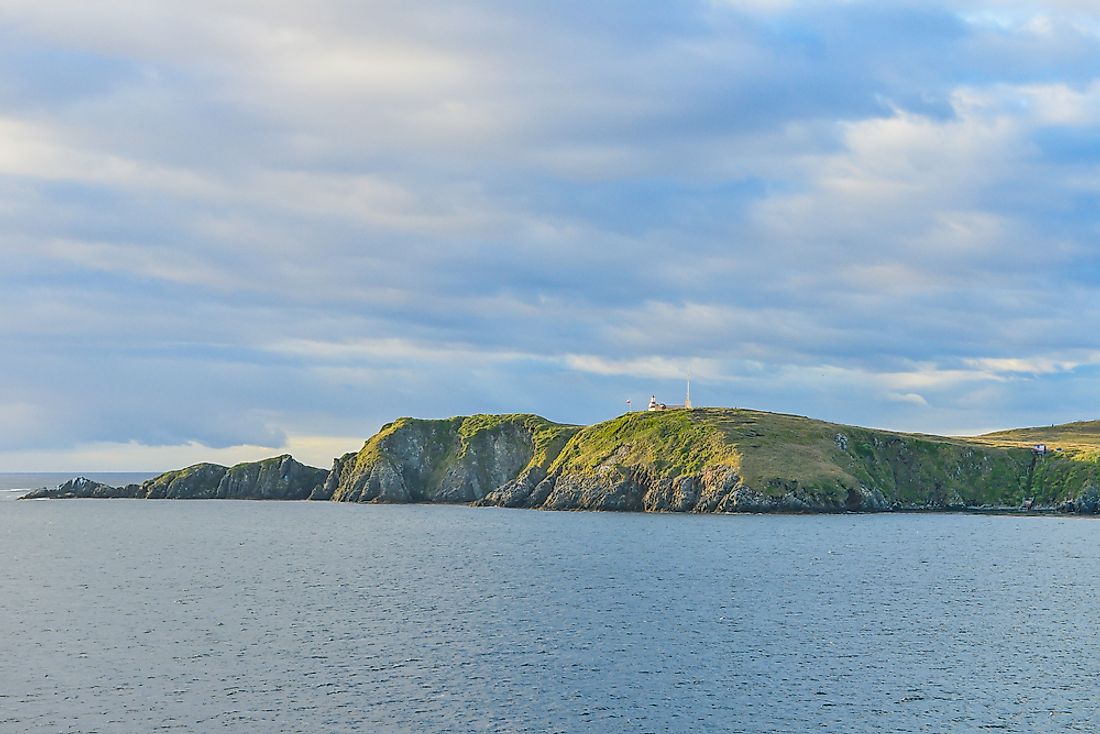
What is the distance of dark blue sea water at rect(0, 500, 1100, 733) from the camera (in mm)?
65125

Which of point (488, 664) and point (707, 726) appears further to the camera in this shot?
point (488, 664)

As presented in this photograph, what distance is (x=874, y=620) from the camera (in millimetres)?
98625

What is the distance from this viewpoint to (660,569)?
136 meters

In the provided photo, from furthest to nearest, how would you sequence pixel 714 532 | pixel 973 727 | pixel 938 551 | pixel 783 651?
1. pixel 714 532
2. pixel 938 551
3. pixel 783 651
4. pixel 973 727

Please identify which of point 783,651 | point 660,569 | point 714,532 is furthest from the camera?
point 714,532

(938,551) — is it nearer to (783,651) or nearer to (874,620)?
(874,620)

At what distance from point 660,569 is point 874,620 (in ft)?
133

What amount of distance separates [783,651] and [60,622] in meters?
63.6

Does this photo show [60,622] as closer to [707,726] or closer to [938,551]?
[707,726]

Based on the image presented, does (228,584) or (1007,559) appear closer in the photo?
(228,584)

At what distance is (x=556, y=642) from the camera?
87250 millimetres

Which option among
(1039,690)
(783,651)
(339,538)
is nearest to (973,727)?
(1039,690)

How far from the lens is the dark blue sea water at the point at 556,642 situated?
65125 millimetres

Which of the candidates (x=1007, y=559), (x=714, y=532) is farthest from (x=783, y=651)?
(x=714, y=532)
